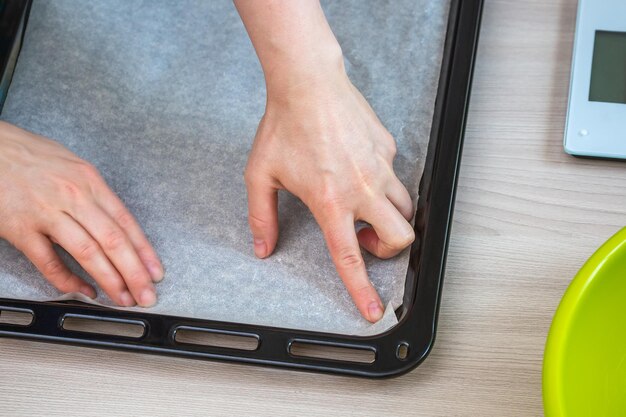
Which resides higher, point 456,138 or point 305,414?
point 456,138

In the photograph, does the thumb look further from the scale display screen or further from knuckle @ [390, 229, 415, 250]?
the scale display screen

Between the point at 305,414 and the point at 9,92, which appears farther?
the point at 9,92

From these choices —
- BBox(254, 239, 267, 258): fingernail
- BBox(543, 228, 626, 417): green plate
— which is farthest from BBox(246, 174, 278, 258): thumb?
BBox(543, 228, 626, 417): green plate

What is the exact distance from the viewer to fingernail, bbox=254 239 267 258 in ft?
1.99

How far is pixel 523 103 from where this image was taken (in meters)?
0.66

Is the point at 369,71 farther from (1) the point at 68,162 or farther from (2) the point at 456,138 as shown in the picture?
(1) the point at 68,162

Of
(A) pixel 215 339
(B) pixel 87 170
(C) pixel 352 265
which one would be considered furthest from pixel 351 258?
(B) pixel 87 170

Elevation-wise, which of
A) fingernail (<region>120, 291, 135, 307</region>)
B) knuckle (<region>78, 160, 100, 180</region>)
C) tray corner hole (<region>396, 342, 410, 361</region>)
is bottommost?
fingernail (<region>120, 291, 135, 307</region>)

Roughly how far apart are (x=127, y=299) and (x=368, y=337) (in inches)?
7.2

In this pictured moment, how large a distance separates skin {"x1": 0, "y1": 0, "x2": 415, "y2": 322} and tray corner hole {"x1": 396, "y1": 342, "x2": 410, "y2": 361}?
0.03 meters

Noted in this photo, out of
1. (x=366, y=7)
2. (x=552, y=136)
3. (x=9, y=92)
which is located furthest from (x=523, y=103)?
(x=9, y=92)

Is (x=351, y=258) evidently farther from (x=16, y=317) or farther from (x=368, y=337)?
(x=16, y=317)

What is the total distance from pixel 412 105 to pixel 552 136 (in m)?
0.11

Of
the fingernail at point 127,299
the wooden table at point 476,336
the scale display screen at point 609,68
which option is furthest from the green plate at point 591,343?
the fingernail at point 127,299
